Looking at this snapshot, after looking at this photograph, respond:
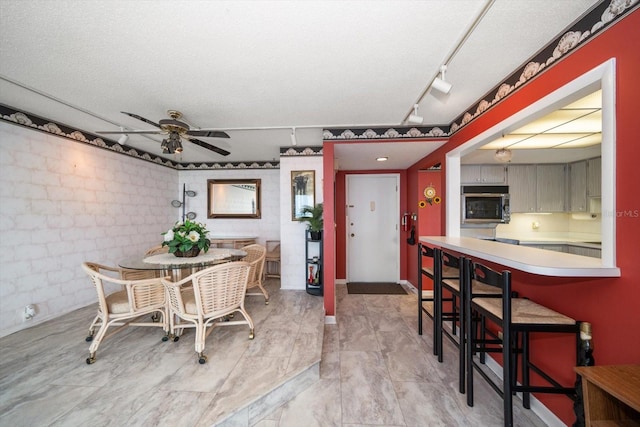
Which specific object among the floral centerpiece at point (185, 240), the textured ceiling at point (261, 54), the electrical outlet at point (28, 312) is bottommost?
the electrical outlet at point (28, 312)

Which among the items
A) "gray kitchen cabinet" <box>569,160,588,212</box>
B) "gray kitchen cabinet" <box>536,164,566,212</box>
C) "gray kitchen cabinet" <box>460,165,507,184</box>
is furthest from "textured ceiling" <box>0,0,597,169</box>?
"gray kitchen cabinet" <box>569,160,588,212</box>

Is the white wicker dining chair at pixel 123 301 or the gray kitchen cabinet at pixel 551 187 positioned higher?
the gray kitchen cabinet at pixel 551 187

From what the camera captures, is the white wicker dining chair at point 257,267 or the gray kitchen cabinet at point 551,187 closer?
the white wicker dining chair at point 257,267

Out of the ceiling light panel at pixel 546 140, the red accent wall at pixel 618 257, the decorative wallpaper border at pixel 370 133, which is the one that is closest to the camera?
the red accent wall at pixel 618 257

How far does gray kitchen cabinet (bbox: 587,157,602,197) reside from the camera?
3.55 m

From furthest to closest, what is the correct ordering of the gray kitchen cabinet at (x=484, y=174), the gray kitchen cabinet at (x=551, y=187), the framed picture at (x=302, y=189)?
the gray kitchen cabinet at (x=484, y=174)
the gray kitchen cabinet at (x=551, y=187)
the framed picture at (x=302, y=189)

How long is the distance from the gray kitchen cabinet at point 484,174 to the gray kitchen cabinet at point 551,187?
546 millimetres

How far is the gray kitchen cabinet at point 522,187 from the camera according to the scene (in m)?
4.08

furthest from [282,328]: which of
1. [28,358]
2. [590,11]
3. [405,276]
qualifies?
[590,11]

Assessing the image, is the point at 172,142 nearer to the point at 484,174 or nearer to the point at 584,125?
the point at 584,125

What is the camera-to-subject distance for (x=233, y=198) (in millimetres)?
4918

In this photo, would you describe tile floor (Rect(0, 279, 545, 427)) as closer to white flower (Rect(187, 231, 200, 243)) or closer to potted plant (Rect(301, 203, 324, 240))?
white flower (Rect(187, 231, 200, 243))

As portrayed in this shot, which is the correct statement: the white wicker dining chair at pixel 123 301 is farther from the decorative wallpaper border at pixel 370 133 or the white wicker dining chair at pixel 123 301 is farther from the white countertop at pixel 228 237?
the decorative wallpaper border at pixel 370 133

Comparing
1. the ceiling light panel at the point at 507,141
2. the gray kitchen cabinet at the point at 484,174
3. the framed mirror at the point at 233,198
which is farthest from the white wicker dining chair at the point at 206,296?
the gray kitchen cabinet at the point at 484,174
